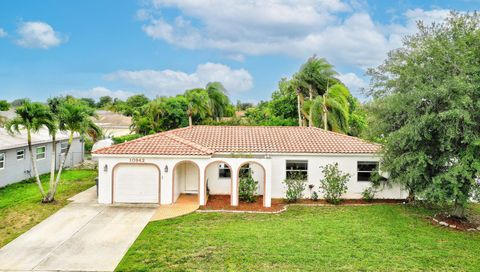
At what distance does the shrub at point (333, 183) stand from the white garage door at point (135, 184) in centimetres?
900

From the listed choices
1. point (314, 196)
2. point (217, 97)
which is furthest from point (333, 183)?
point (217, 97)

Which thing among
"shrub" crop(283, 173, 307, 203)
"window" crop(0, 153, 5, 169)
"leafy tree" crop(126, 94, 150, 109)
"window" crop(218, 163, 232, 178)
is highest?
Result: "leafy tree" crop(126, 94, 150, 109)

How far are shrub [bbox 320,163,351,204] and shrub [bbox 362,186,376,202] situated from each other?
1.14m

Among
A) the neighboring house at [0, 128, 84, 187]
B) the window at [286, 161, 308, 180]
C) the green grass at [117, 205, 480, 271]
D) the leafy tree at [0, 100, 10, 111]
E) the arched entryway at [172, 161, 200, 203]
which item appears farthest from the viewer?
the leafy tree at [0, 100, 10, 111]

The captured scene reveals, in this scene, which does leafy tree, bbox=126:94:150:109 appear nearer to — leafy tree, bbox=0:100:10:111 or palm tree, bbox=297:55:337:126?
leafy tree, bbox=0:100:10:111

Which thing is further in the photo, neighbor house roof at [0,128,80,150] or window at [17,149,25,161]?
window at [17,149,25,161]

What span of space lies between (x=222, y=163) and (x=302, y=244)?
27.1 ft

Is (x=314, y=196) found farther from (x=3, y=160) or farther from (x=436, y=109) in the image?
(x=3, y=160)

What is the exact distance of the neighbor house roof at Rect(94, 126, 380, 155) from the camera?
18109 mm

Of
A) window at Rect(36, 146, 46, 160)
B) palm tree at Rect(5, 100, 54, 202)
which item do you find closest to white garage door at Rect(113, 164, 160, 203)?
palm tree at Rect(5, 100, 54, 202)

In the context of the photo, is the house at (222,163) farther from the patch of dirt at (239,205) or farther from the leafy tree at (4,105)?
the leafy tree at (4,105)

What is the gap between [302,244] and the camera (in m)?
12.1

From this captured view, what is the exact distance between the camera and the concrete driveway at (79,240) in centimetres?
1051

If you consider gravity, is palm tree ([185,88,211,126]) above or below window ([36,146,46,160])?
above
